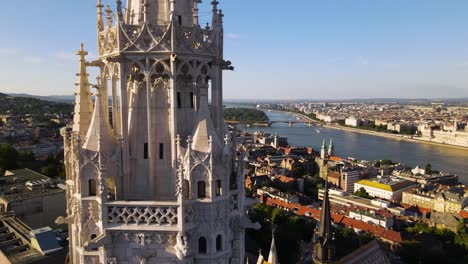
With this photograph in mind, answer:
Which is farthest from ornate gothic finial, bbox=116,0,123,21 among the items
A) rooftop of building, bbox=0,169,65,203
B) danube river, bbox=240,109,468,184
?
danube river, bbox=240,109,468,184

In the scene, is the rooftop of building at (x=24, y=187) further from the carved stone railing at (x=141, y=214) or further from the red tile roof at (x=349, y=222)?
the red tile roof at (x=349, y=222)

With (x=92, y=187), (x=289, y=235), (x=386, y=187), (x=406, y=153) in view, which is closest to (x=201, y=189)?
(x=92, y=187)

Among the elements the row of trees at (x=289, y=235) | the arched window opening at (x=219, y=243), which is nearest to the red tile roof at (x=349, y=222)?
the row of trees at (x=289, y=235)

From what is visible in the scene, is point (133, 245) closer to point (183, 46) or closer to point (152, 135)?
point (152, 135)

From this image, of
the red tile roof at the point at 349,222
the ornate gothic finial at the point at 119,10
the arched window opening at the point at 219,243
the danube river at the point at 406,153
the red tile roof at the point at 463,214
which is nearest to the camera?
the ornate gothic finial at the point at 119,10

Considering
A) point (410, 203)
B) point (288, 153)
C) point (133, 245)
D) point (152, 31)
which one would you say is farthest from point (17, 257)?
point (288, 153)

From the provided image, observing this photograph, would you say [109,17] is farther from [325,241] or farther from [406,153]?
[406,153]

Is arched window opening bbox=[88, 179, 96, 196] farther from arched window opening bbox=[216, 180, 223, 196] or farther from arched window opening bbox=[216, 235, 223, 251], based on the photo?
arched window opening bbox=[216, 235, 223, 251]
